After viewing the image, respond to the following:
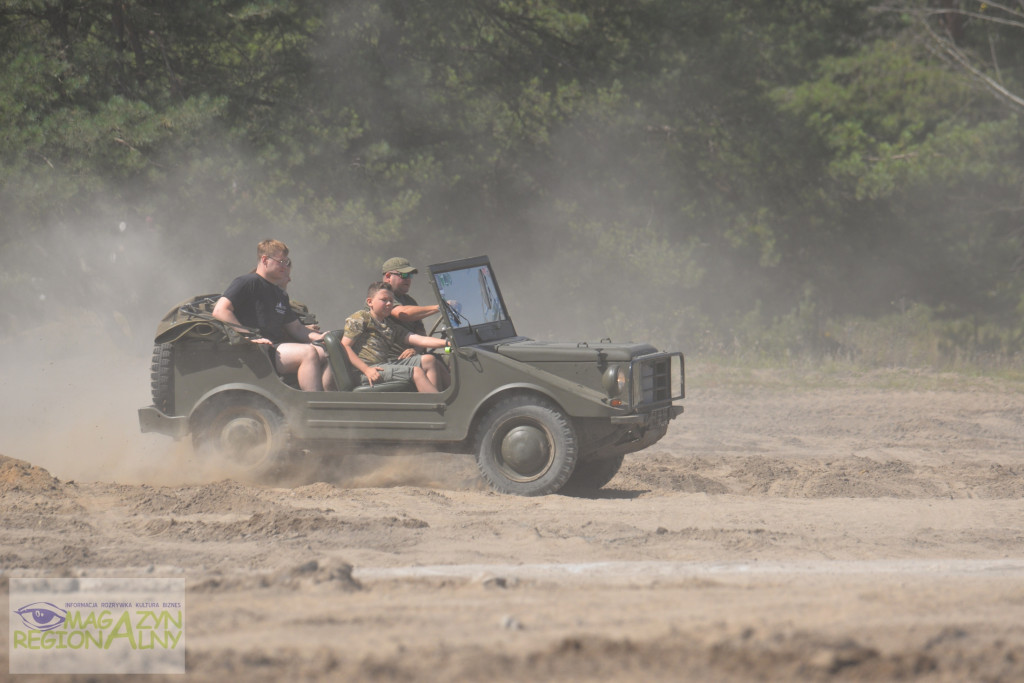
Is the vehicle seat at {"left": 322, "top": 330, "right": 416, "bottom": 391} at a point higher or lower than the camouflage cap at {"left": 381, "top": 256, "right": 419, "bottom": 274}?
lower

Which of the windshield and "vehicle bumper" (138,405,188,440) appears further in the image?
"vehicle bumper" (138,405,188,440)

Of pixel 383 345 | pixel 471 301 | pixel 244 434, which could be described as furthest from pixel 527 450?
pixel 244 434

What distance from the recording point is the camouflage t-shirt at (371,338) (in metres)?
8.73

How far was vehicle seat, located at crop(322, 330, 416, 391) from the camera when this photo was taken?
8.51m

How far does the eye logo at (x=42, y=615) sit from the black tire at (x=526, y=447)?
364 cm

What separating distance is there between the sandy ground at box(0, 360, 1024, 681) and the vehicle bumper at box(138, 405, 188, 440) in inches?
13.2

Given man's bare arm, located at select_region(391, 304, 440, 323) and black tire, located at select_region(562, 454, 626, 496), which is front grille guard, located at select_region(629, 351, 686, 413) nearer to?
black tire, located at select_region(562, 454, 626, 496)

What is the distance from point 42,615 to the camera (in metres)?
5.14

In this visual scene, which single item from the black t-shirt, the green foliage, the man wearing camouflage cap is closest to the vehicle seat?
the man wearing camouflage cap

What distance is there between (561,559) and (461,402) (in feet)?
7.69

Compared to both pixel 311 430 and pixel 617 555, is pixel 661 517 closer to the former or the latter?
pixel 617 555

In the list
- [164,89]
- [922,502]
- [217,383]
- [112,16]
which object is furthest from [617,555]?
[112,16]

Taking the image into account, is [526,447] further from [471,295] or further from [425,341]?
[471,295]

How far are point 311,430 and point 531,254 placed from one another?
38.7ft
